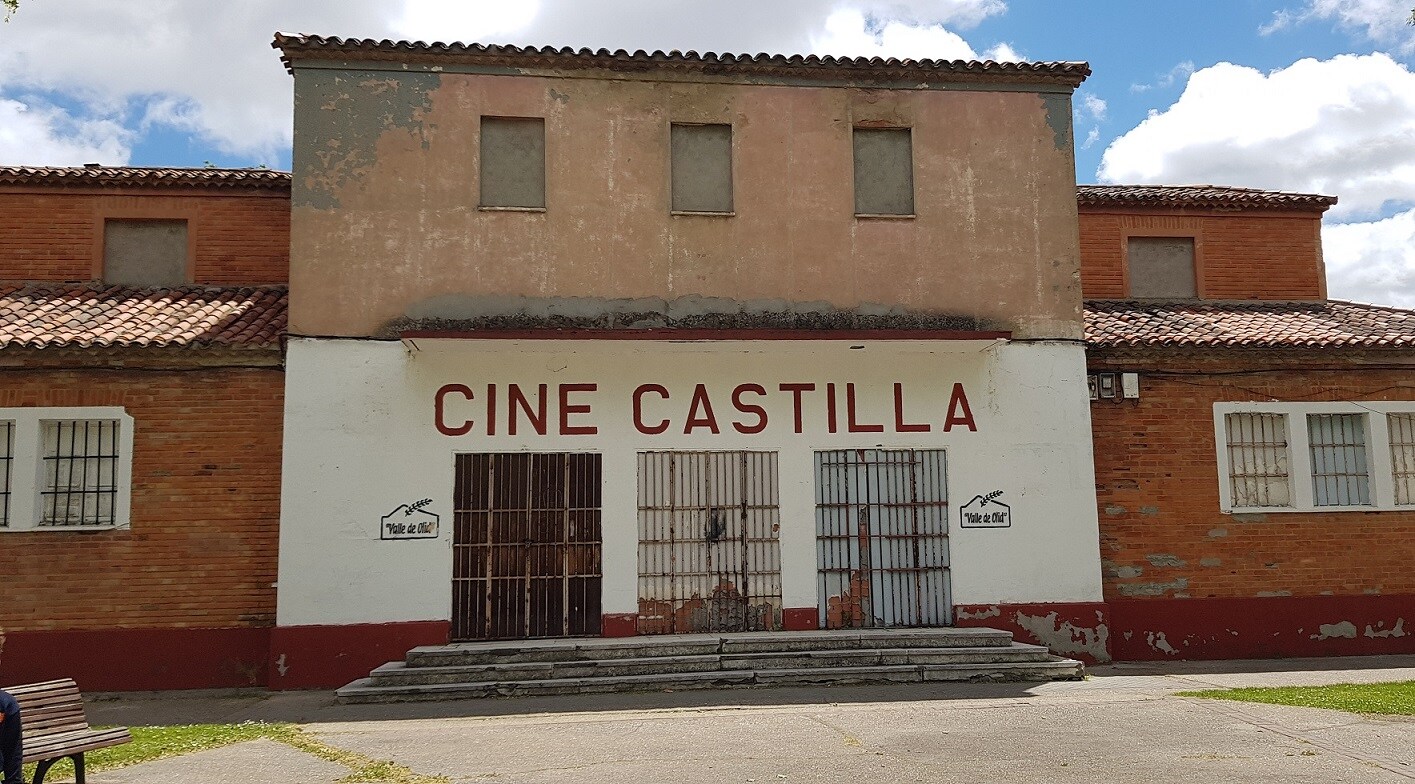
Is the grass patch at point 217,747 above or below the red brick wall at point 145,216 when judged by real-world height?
below

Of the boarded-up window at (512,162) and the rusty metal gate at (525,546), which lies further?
the boarded-up window at (512,162)

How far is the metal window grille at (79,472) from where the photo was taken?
11406mm

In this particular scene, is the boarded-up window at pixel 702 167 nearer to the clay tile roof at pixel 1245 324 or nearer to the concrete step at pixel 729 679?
the clay tile roof at pixel 1245 324

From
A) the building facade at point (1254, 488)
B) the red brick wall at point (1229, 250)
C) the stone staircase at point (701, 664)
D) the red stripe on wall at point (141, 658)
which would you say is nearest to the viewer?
the stone staircase at point (701, 664)

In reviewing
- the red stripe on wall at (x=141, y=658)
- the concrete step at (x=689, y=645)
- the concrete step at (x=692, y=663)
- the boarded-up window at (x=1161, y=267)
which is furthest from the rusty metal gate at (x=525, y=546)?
the boarded-up window at (x=1161, y=267)

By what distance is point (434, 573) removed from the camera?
1148cm

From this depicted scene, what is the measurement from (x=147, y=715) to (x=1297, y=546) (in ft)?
41.4

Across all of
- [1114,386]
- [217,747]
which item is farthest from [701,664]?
[1114,386]

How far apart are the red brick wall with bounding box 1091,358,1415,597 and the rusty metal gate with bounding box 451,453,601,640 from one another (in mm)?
6041

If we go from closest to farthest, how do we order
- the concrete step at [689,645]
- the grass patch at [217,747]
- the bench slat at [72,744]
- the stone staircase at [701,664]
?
the bench slat at [72,744], the grass patch at [217,747], the stone staircase at [701,664], the concrete step at [689,645]

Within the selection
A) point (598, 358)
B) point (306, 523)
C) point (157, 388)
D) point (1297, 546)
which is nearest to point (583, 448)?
point (598, 358)

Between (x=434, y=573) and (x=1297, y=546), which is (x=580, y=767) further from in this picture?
(x=1297, y=546)

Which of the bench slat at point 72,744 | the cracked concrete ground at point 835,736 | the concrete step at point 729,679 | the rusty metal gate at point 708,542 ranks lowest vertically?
the cracked concrete ground at point 835,736

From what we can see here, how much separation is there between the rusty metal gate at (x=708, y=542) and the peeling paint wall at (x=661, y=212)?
1873mm
